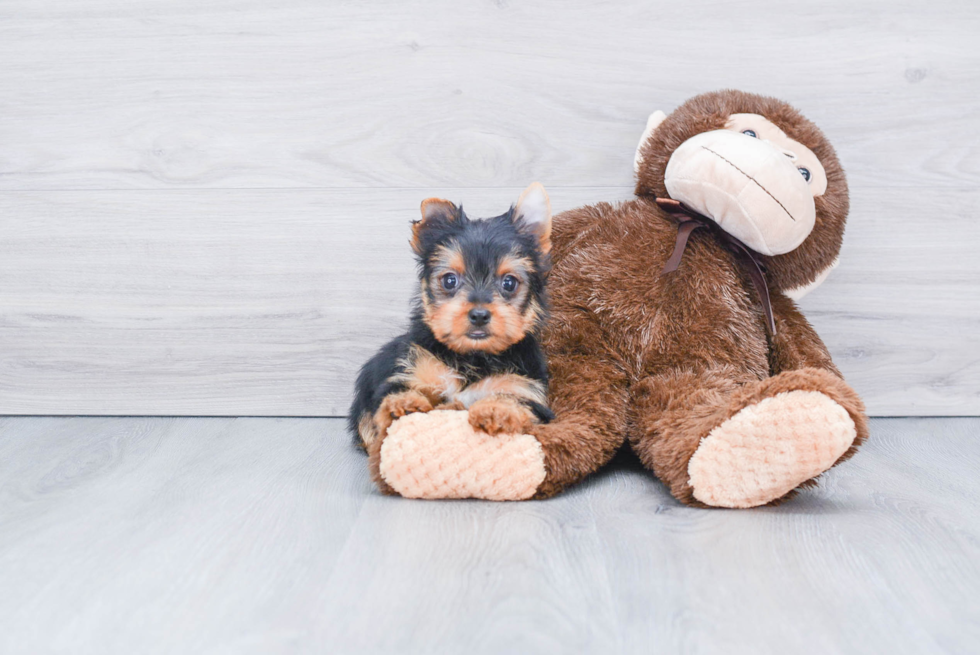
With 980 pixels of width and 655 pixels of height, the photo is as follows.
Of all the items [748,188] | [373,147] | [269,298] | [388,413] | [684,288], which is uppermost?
[748,188]

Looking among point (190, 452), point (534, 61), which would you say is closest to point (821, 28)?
point (534, 61)

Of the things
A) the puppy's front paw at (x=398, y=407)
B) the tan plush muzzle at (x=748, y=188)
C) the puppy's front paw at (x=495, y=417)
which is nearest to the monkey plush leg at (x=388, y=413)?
the puppy's front paw at (x=398, y=407)

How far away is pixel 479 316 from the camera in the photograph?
1399mm

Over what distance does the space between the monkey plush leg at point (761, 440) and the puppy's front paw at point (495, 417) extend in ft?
1.07

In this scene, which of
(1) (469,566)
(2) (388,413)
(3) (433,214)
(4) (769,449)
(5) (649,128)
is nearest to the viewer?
(1) (469,566)

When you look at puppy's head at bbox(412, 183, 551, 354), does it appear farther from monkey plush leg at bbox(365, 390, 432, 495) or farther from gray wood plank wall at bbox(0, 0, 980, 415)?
gray wood plank wall at bbox(0, 0, 980, 415)

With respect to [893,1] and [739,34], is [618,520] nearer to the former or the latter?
[739,34]

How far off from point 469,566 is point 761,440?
579 millimetres

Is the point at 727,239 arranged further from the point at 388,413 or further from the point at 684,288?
the point at 388,413

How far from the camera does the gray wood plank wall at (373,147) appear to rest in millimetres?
1991

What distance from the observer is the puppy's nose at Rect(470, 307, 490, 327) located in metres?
1.40

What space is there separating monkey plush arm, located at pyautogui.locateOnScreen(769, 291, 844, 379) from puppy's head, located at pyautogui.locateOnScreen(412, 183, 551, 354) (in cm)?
63

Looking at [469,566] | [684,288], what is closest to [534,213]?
[684,288]

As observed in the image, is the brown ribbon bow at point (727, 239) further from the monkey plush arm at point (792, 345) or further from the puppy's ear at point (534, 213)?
the puppy's ear at point (534, 213)
